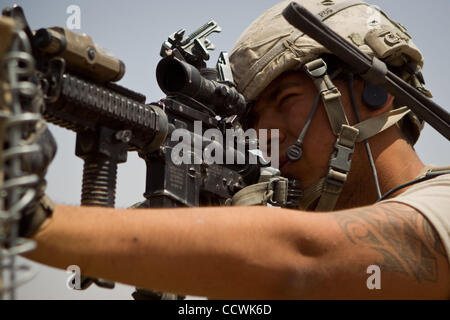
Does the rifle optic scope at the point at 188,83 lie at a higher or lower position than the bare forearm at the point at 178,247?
higher

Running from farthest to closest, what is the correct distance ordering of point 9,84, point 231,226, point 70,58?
point 70,58
point 231,226
point 9,84

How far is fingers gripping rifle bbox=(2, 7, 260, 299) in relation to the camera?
2691 millimetres

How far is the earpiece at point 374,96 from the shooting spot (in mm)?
4480

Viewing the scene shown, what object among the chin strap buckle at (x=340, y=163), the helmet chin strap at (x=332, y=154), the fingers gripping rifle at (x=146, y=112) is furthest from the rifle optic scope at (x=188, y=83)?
the chin strap buckle at (x=340, y=163)

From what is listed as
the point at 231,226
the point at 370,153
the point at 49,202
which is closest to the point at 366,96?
the point at 370,153

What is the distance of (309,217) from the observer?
275cm

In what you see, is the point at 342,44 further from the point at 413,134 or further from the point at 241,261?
the point at 241,261

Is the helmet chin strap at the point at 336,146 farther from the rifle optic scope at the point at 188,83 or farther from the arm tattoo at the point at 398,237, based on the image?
the arm tattoo at the point at 398,237

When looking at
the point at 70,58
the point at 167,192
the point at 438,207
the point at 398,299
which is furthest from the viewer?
the point at 167,192

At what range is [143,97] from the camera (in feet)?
10.9

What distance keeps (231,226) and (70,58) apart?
989mm

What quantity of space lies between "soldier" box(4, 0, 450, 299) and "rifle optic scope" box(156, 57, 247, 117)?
68 cm

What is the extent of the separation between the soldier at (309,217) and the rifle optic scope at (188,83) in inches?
26.8

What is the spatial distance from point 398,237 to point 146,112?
1.39m
